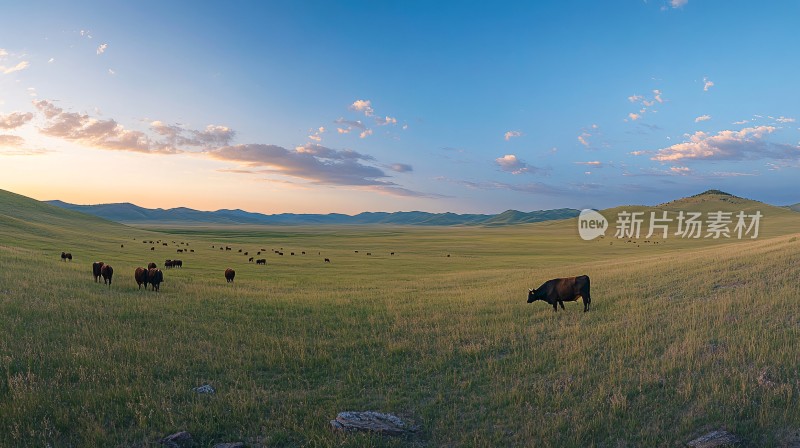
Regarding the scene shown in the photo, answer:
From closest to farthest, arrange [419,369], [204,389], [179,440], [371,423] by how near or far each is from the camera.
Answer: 1. [179,440]
2. [371,423]
3. [204,389]
4. [419,369]

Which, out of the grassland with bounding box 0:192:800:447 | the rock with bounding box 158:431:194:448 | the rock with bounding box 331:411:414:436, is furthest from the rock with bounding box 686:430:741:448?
the rock with bounding box 158:431:194:448

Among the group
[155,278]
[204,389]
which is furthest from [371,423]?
[155,278]

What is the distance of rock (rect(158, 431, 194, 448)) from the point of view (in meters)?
6.88

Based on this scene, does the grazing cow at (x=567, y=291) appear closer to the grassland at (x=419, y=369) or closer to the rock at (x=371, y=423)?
the grassland at (x=419, y=369)

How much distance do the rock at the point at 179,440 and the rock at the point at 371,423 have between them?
2332 mm

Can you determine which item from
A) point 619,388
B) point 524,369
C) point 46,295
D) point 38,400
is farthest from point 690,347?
point 46,295

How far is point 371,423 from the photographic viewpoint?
725 cm

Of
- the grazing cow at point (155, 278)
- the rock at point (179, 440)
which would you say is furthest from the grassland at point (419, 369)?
the grazing cow at point (155, 278)

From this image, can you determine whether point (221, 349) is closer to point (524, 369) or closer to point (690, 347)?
point (524, 369)

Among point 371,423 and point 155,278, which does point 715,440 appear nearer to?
point 371,423

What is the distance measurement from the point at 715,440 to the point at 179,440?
27.5ft

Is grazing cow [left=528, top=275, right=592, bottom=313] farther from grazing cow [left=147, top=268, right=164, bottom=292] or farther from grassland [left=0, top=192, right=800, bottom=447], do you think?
grazing cow [left=147, top=268, right=164, bottom=292]

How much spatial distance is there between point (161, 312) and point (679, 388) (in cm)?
1670

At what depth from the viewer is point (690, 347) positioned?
10266mm
